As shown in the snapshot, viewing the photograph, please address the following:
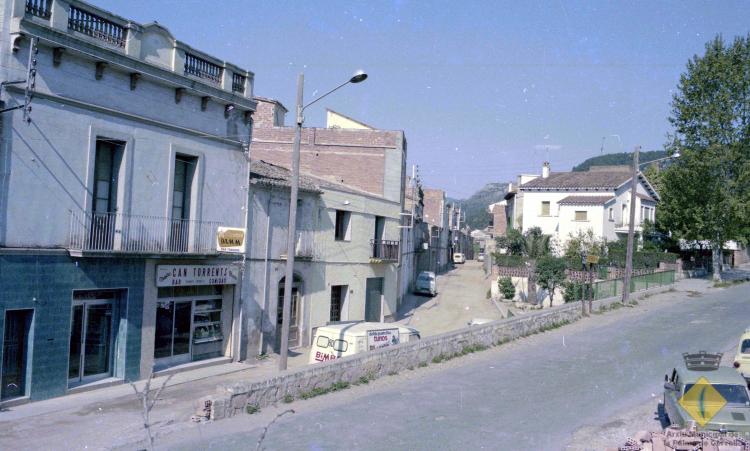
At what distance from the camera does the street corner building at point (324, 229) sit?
74.0 feet

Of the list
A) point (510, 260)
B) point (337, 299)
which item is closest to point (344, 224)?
point (337, 299)

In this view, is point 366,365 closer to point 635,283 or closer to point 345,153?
point 345,153

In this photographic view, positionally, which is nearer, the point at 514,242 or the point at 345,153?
the point at 345,153

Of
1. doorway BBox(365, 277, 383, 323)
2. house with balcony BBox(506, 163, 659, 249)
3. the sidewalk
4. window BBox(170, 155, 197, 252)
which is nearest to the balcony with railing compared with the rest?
window BBox(170, 155, 197, 252)

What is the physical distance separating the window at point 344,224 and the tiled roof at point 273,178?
227cm

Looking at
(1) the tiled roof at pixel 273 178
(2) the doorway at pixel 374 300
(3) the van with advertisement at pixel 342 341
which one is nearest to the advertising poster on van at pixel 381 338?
(3) the van with advertisement at pixel 342 341

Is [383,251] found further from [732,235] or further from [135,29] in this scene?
[732,235]

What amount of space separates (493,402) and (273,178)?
13.2 m

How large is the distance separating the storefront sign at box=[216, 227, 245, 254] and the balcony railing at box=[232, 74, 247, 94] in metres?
4.76

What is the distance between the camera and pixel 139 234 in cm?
1730

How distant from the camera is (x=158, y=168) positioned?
17.9 m

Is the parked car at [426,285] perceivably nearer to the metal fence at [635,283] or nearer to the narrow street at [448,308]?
the narrow street at [448,308]

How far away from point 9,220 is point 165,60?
21.5 ft

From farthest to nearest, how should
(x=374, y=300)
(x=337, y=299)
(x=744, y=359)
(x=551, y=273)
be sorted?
1. (x=551, y=273)
2. (x=374, y=300)
3. (x=337, y=299)
4. (x=744, y=359)
